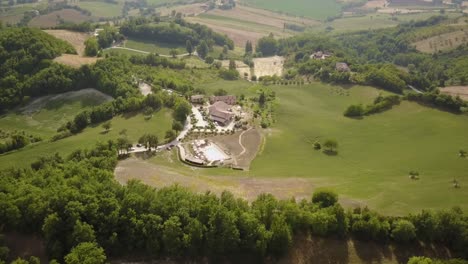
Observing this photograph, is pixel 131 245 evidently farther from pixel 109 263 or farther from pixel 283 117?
pixel 283 117

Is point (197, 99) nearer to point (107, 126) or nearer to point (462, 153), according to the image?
point (107, 126)

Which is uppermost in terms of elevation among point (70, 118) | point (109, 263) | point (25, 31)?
point (25, 31)

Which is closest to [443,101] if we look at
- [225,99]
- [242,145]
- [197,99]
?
[242,145]

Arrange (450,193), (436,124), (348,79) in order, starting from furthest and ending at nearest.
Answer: (348,79) → (436,124) → (450,193)

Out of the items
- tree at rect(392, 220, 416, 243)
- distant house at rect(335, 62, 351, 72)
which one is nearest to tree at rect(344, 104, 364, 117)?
distant house at rect(335, 62, 351, 72)

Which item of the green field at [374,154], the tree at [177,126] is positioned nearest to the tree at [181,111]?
the tree at [177,126]

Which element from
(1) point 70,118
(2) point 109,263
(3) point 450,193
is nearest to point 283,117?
(3) point 450,193
